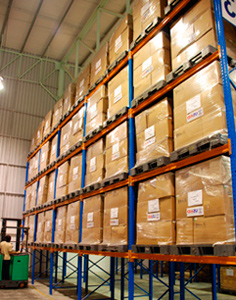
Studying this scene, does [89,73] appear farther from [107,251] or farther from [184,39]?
[107,251]

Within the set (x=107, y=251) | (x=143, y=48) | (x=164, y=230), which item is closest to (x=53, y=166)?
(x=107, y=251)

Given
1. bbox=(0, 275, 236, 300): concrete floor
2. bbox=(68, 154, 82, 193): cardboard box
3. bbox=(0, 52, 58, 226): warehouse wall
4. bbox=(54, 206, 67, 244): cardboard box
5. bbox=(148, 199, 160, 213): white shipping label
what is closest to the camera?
bbox=(148, 199, 160, 213): white shipping label

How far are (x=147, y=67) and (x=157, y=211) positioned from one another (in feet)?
8.15

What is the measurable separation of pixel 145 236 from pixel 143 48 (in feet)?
10.7

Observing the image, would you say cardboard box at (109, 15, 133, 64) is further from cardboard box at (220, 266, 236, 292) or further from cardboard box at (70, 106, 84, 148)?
cardboard box at (220, 266, 236, 292)

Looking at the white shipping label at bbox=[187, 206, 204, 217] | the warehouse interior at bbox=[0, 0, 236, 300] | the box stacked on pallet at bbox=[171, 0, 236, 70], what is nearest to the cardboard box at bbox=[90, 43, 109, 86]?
the warehouse interior at bbox=[0, 0, 236, 300]

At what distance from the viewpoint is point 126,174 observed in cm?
545

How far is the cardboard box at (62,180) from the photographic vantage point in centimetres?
859

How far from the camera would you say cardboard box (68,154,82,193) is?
25.2 feet

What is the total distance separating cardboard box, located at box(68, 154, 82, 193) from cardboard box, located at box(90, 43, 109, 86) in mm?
1997

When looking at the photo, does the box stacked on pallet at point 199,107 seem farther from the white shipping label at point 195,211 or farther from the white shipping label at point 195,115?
the white shipping label at point 195,211

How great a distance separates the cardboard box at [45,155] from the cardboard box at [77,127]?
270cm

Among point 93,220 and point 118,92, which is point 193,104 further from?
point 93,220

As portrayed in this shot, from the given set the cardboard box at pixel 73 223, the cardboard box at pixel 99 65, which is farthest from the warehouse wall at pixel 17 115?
the cardboard box at pixel 99 65
